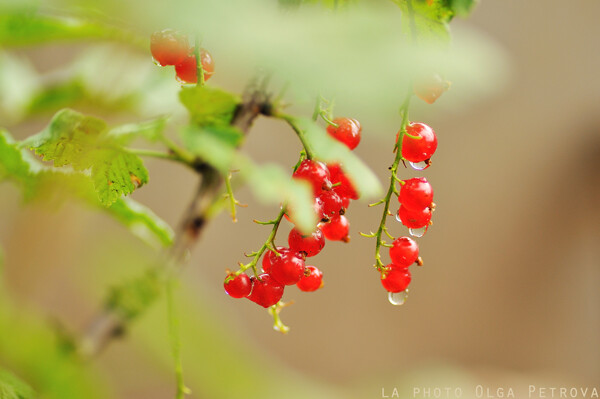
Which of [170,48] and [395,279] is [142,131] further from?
[395,279]

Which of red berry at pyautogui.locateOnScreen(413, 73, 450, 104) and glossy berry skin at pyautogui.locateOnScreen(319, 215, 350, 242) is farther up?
red berry at pyautogui.locateOnScreen(413, 73, 450, 104)

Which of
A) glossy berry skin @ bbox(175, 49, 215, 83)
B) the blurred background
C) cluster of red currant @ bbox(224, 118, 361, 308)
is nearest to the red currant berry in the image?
cluster of red currant @ bbox(224, 118, 361, 308)

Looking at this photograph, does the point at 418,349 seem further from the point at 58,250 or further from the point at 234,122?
the point at 234,122

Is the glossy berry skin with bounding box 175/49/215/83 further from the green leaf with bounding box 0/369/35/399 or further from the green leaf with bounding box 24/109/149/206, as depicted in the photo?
the green leaf with bounding box 0/369/35/399

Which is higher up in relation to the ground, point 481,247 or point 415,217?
point 481,247

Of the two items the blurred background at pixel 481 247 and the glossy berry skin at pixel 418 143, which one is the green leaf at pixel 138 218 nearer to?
the glossy berry skin at pixel 418 143

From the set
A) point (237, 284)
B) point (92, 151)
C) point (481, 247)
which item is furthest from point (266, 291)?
point (481, 247)

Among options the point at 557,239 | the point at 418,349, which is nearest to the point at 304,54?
the point at 418,349
